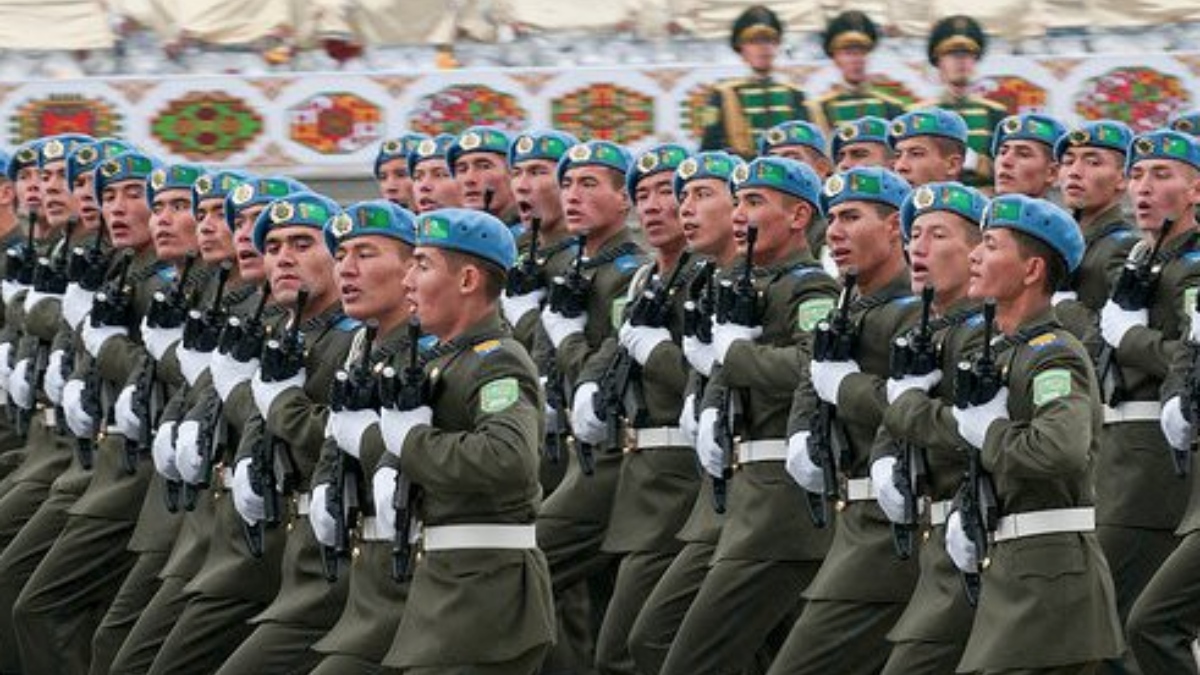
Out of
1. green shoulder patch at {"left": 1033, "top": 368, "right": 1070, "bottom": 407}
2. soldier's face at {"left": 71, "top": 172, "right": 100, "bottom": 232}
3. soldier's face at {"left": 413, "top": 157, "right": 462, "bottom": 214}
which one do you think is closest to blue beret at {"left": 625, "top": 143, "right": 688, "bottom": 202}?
soldier's face at {"left": 413, "top": 157, "right": 462, "bottom": 214}

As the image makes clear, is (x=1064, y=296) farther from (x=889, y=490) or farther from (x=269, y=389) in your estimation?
(x=269, y=389)

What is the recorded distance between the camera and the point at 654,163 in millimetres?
13812

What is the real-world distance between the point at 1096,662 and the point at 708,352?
2395mm

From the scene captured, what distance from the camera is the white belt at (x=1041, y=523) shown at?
1053 cm

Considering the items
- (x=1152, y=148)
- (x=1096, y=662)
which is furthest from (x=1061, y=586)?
(x=1152, y=148)

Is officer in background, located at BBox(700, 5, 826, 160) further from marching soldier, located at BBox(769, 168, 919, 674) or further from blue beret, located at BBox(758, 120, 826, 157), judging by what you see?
marching soldier, located at BBox(769, 168, 919, 674)

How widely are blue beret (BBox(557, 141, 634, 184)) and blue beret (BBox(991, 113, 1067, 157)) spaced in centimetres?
142

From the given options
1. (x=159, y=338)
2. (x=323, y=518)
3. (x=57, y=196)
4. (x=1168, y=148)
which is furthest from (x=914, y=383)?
(x=57, y=196)

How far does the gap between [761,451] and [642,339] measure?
82 cm

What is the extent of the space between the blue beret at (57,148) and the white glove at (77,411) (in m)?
1.75

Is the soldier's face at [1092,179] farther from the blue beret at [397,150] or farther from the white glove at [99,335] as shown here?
the blue beret at [397,150]

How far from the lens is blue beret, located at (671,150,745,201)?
1321 cm

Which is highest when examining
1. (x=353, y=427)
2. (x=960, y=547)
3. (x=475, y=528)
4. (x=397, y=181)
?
(x=353, y=427)

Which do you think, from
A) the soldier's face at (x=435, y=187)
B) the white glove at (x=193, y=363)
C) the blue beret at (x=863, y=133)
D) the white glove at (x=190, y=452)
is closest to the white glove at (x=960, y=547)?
the white glove at (x=190, y=452)
